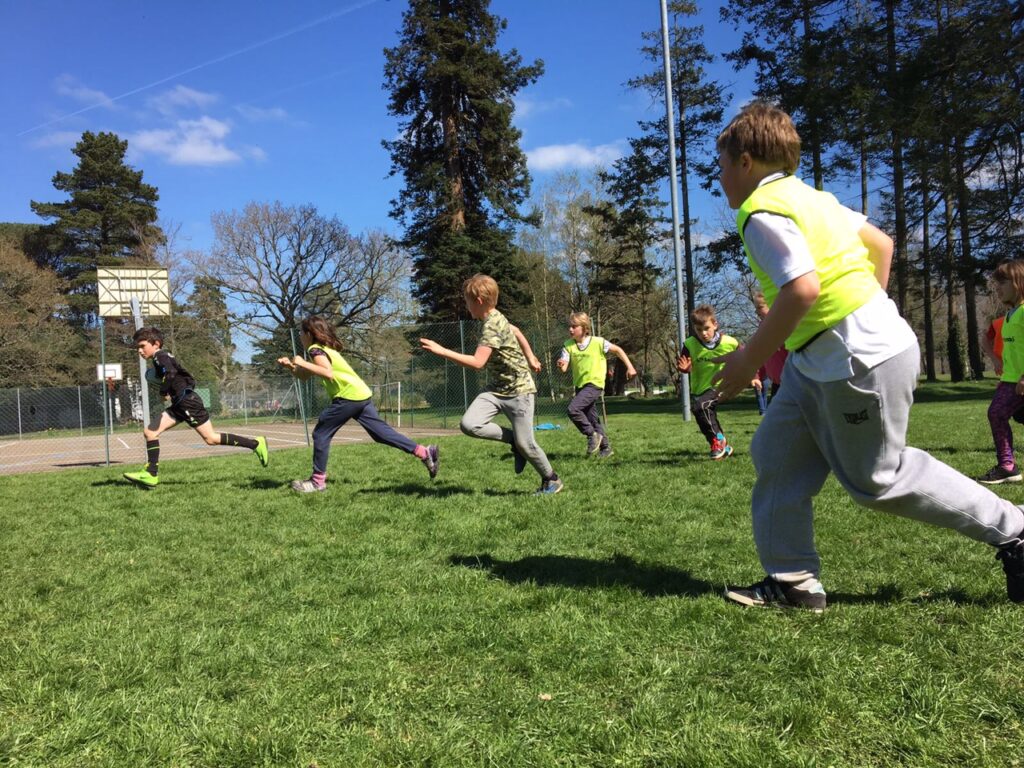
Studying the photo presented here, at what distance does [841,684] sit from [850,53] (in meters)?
23.1

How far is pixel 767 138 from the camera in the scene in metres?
2.60

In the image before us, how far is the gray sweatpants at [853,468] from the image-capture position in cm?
241

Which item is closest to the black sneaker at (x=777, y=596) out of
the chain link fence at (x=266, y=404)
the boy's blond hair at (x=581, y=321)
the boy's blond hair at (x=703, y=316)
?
the boy's blond hair at (x=703, y=316)

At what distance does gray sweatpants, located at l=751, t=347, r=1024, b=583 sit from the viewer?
94.8 inches

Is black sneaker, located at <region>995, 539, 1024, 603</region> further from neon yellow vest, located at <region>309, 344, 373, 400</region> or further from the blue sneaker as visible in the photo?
neon yellow vest, located at <region>309, 344, 373, 400</region>

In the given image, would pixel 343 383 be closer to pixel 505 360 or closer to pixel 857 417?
pixel 505 360

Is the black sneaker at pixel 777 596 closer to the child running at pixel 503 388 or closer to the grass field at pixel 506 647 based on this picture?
the grass field at pixel 506 647

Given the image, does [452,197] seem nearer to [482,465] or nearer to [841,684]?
[482,465]

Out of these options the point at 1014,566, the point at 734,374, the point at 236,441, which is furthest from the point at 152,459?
the point at 1014,566

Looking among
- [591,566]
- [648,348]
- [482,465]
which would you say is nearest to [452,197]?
[648,348]

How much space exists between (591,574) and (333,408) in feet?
14.1

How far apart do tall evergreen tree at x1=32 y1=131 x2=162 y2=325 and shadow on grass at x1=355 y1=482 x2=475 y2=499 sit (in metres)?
43.0

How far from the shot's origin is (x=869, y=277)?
2.47 metres

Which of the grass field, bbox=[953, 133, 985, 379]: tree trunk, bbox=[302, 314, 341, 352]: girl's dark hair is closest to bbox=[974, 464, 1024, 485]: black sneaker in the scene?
the grass field
